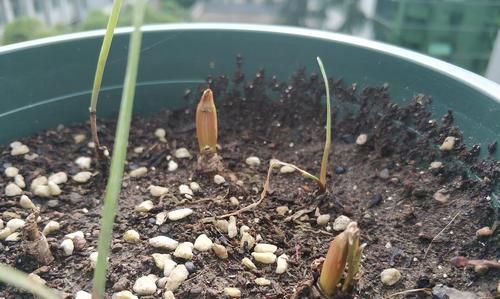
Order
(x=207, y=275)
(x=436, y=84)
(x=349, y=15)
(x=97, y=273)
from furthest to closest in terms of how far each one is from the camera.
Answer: (x=349, y=15)
(x=436, y=84)
(x=207, y=275)
(x=97, y=273)

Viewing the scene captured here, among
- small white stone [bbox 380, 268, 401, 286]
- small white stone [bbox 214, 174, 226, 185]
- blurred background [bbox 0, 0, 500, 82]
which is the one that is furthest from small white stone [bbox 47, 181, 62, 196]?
blurred background [bbox 0, 0, 500, 82]

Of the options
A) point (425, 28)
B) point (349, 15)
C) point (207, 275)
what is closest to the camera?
point (207, 275)

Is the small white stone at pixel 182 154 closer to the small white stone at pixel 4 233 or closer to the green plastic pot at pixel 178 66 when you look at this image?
the green plastic pot at pixel 178 66

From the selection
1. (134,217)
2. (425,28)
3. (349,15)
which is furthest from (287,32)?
(349,15)

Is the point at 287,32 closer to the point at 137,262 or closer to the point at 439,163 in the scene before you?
the point at 439,163

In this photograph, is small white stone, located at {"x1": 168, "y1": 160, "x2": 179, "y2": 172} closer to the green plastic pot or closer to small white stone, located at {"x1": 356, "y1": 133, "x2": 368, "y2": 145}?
the green plastic pot

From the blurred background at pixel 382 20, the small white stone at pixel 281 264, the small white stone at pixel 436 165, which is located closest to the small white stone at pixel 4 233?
the small white stone at pixel 281 264
